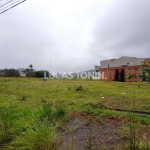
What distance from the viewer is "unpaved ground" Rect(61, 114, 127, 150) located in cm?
254

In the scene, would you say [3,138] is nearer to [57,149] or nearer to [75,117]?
[57,149]

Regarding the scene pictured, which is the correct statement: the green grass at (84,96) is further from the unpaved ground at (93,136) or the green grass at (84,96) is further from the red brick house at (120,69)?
the red brick house at (120,69)

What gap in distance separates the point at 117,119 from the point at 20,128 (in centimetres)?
201

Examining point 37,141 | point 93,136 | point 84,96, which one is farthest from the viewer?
point 84,96

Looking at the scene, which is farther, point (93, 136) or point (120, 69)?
point (120, 69)

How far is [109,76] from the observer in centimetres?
2823

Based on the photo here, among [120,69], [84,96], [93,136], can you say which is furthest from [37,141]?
[120,69]

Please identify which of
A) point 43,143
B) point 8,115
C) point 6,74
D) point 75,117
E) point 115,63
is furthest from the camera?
point 6,74

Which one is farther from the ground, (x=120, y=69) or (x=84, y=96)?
(x=120, y=69)

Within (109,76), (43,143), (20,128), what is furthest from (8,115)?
(109,76)

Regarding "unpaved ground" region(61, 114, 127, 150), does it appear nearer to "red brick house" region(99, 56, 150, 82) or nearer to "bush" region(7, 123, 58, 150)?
"bush" region(7, 123, 58, 150)

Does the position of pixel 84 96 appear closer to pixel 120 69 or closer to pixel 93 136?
pixel 93 136

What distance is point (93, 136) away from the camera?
286cm

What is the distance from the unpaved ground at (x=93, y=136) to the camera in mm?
2535
